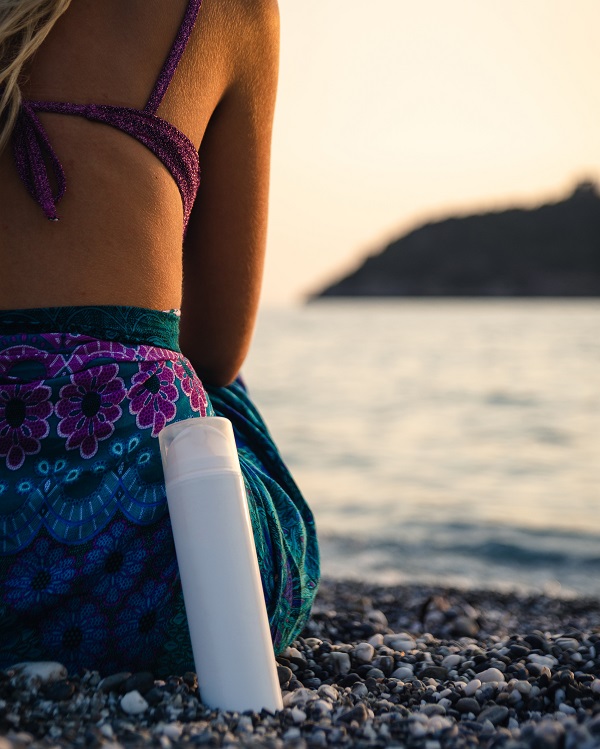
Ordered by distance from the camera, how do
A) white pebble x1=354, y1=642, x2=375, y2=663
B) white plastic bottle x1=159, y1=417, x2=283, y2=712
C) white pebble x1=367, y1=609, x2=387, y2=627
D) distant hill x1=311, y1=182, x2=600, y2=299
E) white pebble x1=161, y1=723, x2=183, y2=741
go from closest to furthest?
white pebble x1=161, y1=723, x2=183, y2=741 < white plastic bottle x1=159, y1=417, x2=283, y2=712 < white pebble x1=354, y1=642, x2=375, y2=663 < white pebble x1=367, y1=609, x2=387, y2=627 < distant hill x1=311, y1=182, x2=600, y2=299

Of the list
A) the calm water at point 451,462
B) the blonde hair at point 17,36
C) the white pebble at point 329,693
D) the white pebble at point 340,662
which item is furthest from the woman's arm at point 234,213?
the calm water at point 451,462

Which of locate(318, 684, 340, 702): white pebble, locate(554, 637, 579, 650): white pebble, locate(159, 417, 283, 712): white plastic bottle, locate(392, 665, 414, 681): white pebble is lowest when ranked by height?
locate(554, 637, 579, 650): white pebble

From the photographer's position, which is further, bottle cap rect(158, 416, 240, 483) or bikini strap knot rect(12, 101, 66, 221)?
bikini strap knot rect(12, 101, 66, 221)

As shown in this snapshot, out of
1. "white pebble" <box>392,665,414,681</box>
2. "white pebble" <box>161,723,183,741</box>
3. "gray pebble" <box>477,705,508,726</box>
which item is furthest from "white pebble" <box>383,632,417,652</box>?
"white pebble" <box>161,723,183,741</box>

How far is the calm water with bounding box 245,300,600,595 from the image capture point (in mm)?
5301

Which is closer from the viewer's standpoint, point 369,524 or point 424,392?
point 369,524

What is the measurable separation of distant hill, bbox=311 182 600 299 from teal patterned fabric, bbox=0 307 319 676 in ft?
206

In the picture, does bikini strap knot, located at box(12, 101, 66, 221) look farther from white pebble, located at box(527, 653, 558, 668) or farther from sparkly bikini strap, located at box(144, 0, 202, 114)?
white pebble, located at box(527, 653, 558, 668)

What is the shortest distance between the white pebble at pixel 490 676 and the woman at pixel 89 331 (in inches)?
22.6

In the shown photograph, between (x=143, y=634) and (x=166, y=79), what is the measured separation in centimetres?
101

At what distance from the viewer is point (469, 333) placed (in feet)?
94.0

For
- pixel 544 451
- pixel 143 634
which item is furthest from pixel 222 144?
pixel 544 451

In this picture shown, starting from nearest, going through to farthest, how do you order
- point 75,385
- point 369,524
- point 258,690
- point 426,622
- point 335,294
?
1. point 258,690
2. point 75,385
3. point 426,622
4. point 369,524
5. point 335,294

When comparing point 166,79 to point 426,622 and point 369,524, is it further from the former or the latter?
point 369,524
